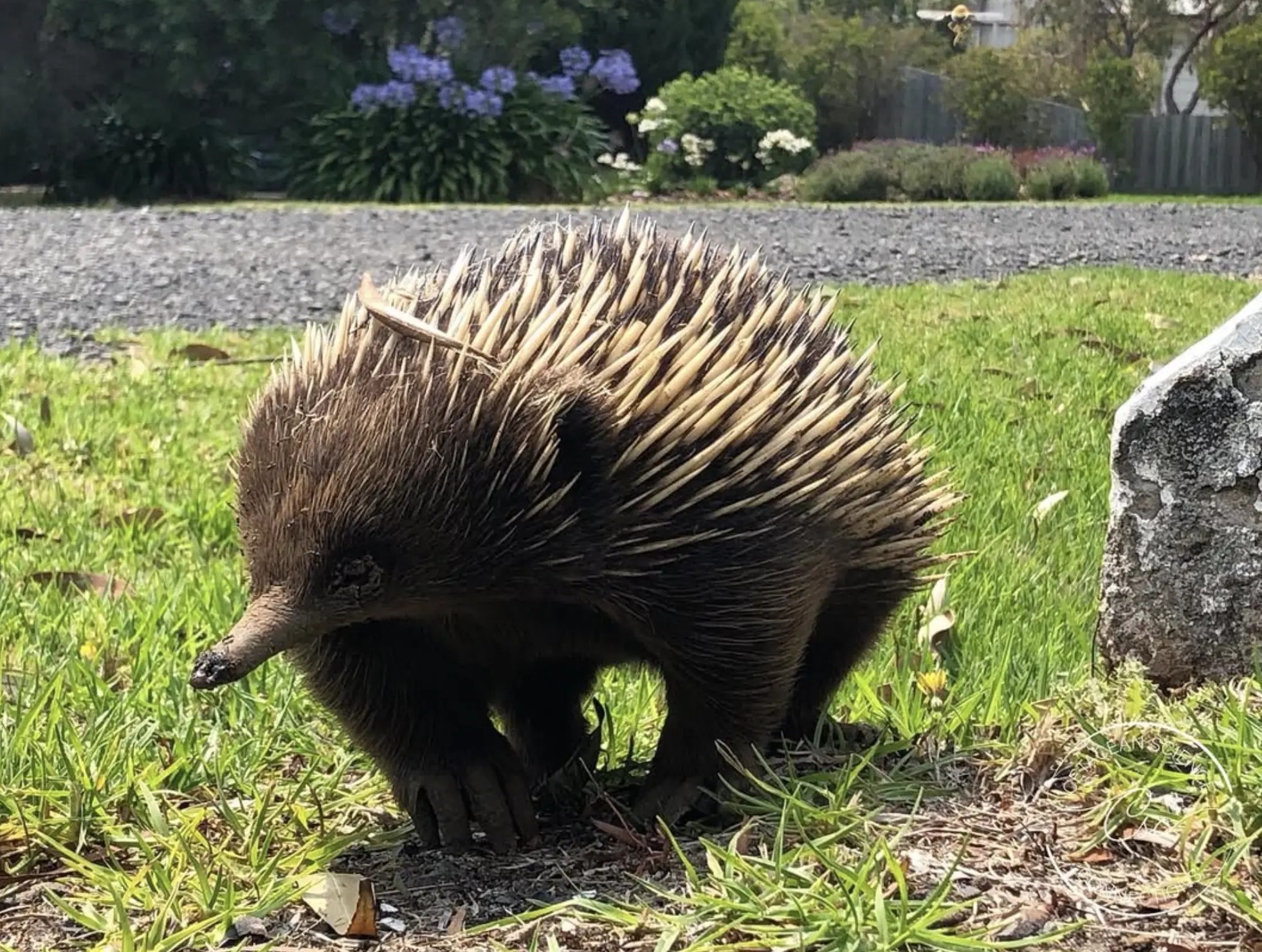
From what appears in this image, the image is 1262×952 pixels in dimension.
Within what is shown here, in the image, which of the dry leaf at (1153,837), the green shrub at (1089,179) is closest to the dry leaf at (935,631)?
the dry leaf at (1153,837)

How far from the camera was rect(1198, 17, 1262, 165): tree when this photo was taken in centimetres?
2778

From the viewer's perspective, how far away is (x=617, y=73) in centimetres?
2370

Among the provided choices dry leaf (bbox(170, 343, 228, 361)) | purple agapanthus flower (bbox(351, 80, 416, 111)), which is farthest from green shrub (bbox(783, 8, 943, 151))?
dry leaf (bbox(170, 343, 228, 361))

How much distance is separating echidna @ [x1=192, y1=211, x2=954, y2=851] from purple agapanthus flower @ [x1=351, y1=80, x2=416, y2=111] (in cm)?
1828

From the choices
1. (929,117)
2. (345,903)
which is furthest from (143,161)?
(345,903)

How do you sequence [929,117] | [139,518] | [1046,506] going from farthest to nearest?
[929,117] < [139,518] < [1046,506]

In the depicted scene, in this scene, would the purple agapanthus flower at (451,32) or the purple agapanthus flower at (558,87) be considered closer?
the purple agapanthus flower at (558,87)

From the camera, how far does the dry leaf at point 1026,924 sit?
6.40 ft

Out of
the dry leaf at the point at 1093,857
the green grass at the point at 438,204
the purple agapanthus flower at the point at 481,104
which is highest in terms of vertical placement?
the purple agapanthus flower at the point at 481,104

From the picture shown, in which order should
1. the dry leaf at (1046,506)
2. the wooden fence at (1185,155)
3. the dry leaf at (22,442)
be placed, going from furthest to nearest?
1. the wooden fence at (1185,155)
2. the dry leaf at (22,442)
3. the dry leaf at (1046,506)

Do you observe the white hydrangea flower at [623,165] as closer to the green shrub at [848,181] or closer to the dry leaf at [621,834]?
the green shrub at [848,181]

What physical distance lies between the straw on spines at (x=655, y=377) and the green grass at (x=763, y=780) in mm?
447

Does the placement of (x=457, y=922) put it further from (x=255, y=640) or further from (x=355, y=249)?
(x=355, y=249)

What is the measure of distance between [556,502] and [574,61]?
2210cm
